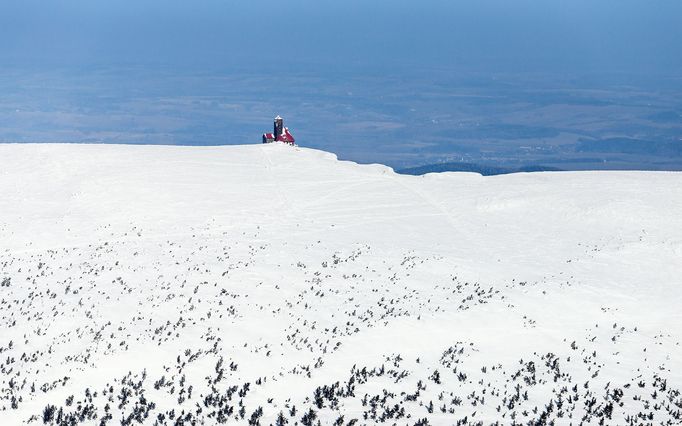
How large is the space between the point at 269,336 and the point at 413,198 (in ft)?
83.3

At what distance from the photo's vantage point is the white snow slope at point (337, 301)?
66.0 ft

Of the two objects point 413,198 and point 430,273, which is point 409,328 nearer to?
point 430,273

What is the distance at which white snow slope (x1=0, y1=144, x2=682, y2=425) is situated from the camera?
66.0 feet

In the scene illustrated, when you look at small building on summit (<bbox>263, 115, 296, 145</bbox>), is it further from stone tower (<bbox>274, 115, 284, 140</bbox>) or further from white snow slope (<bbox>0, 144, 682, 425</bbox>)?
white snow slope (<bbox>0, 144, 682, 425</bbox>)

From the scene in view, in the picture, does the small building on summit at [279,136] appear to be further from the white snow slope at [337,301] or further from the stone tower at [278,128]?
the white snow slope at [337,301]

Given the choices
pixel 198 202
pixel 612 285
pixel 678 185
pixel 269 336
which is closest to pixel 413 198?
pixel 198 202

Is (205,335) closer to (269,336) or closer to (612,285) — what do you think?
(269,336)

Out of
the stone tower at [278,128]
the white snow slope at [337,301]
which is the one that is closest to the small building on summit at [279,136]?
the stone tower at [278,128]

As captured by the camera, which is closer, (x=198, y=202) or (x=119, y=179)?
(x=198, y=202)

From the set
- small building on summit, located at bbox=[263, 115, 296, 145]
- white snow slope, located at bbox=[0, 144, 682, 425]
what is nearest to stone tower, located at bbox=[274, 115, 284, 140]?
small building on summit, located at bbox=[263, 115, 296, 145]

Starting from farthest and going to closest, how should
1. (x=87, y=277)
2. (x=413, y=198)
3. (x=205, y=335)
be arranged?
1. (x=413, y=198)
2. (x=87, y=277)
3. (x=205, y=335)

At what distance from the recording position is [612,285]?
105 feet

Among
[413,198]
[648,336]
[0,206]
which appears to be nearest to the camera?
[648,336]

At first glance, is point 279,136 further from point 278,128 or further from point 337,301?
point 337,301
